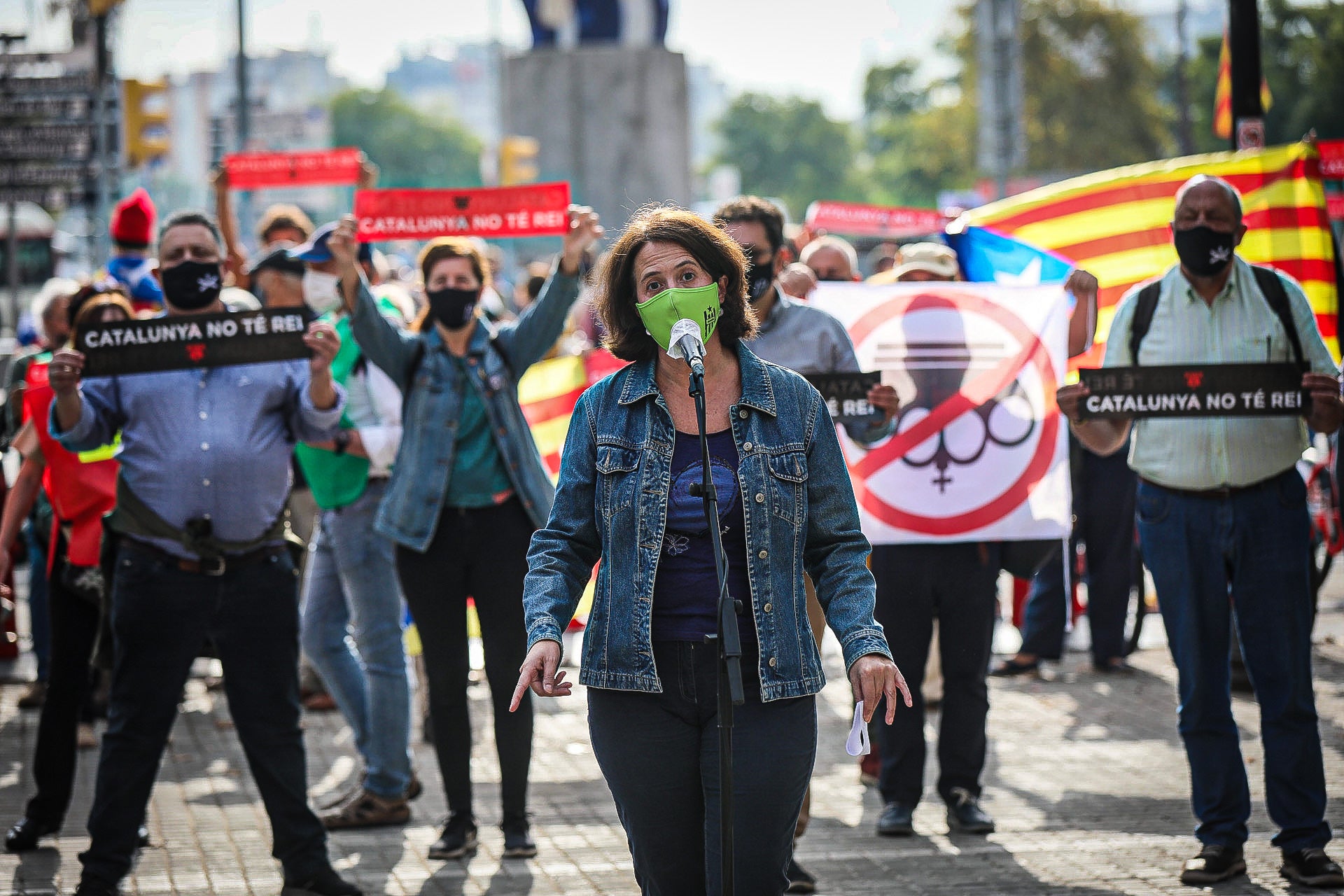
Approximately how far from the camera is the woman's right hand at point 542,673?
3.72 m

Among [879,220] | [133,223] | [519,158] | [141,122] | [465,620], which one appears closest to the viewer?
[465,620]

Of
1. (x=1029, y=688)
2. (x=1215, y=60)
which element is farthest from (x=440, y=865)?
(x=1215, y=60)

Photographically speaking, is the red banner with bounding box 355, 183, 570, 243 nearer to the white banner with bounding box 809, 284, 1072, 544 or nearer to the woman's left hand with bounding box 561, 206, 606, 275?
the woman's left hand with bounding box 561, 206, 606, 275

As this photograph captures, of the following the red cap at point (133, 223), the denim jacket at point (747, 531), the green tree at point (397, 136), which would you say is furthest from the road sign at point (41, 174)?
the green tree at point (397, 136)

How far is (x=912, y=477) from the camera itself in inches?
269

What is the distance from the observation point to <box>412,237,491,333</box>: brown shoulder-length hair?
6.55 meters

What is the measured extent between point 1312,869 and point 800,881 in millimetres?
1716

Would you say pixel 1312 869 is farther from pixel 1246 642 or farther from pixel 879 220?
pixel 879 220

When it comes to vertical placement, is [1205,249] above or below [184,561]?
above

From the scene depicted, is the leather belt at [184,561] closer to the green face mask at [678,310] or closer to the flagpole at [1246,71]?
the green face mask at [678,310]

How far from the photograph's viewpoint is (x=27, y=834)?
6.43 meters

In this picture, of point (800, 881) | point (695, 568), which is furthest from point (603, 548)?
point (800, 881)

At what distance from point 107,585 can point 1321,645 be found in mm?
7399

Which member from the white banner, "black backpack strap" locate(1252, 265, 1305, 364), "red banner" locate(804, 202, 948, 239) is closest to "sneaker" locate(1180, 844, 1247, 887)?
the white banner
